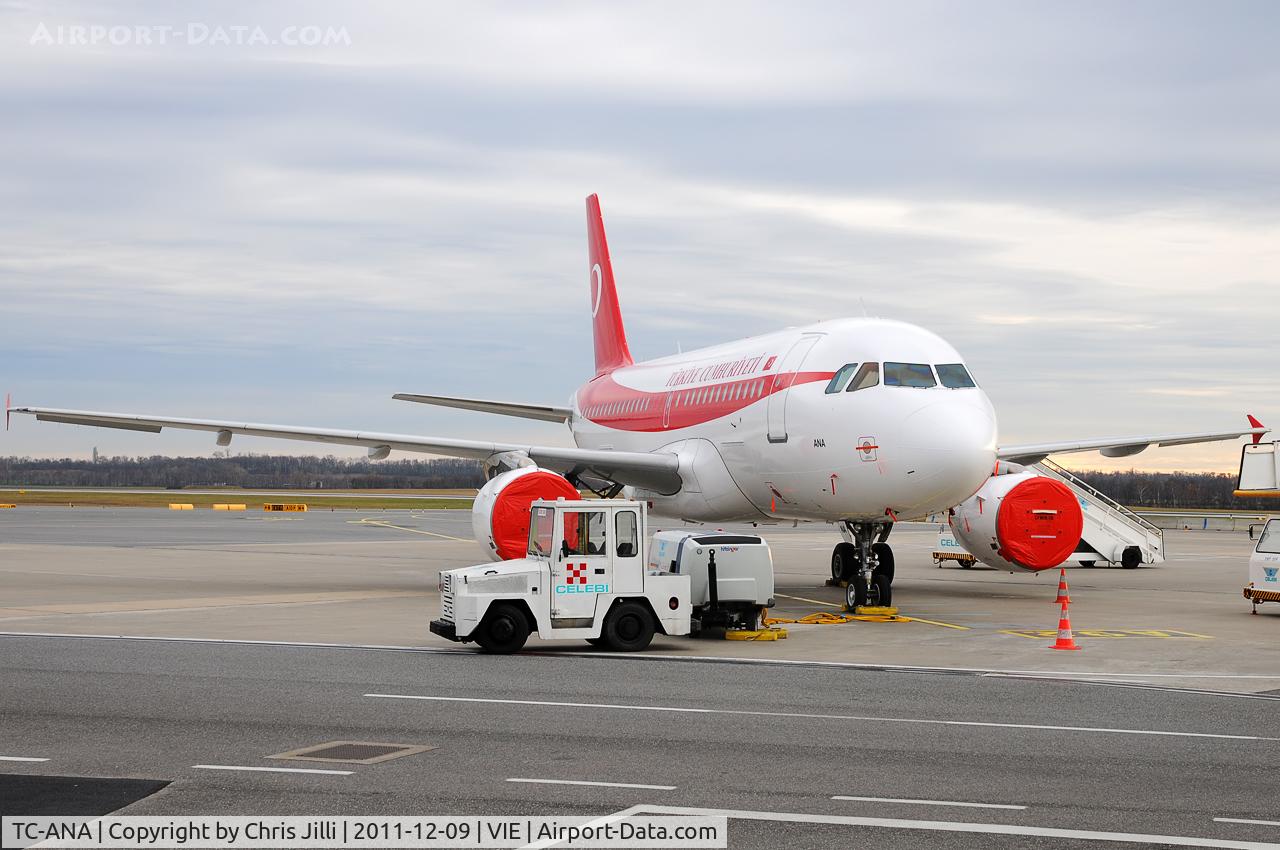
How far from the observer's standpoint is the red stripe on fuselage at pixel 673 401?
23672mm

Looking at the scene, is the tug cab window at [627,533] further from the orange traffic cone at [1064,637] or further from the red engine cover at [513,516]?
the red engine cover at [513,516]

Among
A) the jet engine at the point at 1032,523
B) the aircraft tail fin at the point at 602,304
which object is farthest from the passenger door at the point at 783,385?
the aircraft tail fin at the point at 602,304

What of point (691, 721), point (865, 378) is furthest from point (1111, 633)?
point (691, 721)

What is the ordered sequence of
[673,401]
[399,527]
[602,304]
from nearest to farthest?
[673,401] < [602,304] < [399,527]

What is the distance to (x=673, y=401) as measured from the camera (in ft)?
92.2

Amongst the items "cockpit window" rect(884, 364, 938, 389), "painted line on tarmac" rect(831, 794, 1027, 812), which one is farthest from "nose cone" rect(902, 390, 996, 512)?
"painted line on tarmac" rect(831, 794, 1027, 812)

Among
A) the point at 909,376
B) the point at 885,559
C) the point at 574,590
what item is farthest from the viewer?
the point at 885,559

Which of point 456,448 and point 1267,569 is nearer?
point 1267,569

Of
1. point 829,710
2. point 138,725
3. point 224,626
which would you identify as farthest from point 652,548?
point 138,725

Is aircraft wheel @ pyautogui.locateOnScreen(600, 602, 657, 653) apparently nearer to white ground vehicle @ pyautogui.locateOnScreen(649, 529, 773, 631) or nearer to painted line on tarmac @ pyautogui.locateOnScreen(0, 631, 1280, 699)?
painted line on tarmac @ pyautogui.locateOnScreen(0, 631, 1280, 699)

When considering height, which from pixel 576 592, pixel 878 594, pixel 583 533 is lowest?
pixel 878 594

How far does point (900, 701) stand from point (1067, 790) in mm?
3965

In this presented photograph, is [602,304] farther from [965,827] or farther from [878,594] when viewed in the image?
[965,827]

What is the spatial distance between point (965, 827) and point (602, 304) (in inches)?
1230
